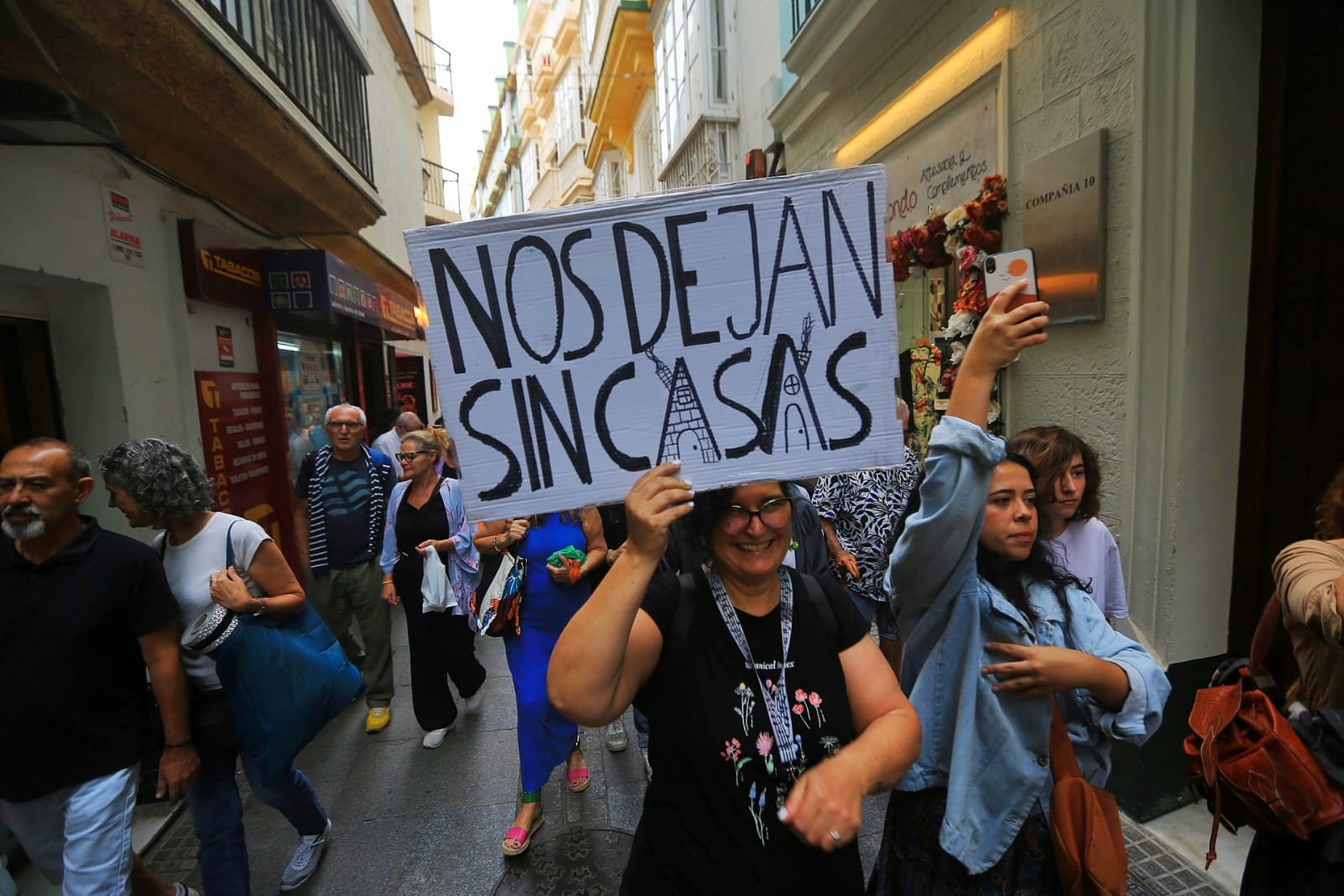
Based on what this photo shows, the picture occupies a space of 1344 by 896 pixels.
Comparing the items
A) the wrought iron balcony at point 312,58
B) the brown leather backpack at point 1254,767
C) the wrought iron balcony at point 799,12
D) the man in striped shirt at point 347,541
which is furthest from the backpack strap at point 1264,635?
the wrought iron balcony at point 799,12

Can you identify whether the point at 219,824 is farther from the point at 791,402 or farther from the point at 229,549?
the point at 791,402

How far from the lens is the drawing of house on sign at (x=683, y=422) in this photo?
158 centimetres

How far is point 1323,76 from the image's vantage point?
2.74 metres

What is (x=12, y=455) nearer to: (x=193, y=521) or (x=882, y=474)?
(x=193, y=521)

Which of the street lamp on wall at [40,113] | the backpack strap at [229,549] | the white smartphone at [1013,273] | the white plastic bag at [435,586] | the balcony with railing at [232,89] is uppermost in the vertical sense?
the balcony with railing at [232,89]

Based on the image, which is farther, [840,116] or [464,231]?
[840,116]

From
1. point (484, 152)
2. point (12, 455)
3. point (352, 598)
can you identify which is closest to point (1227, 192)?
point (12, 455)

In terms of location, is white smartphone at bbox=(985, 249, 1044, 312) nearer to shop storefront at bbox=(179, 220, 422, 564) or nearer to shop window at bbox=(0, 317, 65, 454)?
shop window at bbox=(0, 317, 65, 454)

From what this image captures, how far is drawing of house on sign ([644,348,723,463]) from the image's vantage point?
158cm

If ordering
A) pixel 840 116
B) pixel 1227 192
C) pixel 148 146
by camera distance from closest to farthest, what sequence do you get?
pixel 1227 192, pixel 148 146, pixel 840 116

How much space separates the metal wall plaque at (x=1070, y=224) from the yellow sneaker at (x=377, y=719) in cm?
463

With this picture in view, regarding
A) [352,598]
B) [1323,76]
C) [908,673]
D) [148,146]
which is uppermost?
[148,146]

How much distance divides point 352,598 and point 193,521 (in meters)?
2.00

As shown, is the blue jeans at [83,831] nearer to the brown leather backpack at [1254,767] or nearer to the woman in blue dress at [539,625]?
the woman in blue dress at [539,625]
